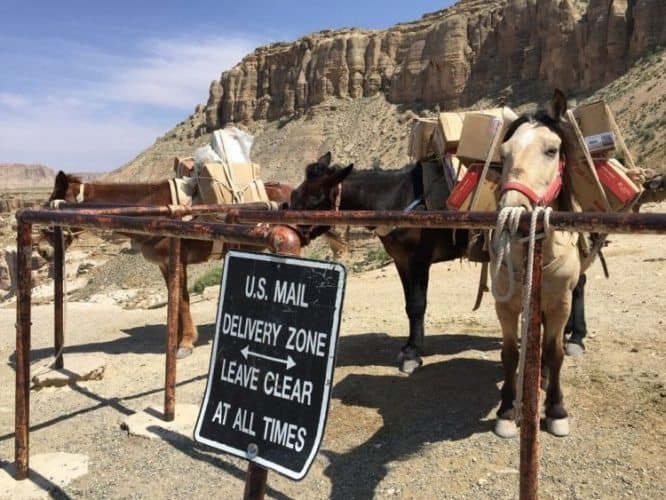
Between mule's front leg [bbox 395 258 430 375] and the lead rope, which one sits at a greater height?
the lead rope

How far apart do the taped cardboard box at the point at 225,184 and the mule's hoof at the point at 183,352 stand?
177 centimetres

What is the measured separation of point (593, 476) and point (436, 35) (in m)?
80.8

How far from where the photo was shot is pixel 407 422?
4.55 metres

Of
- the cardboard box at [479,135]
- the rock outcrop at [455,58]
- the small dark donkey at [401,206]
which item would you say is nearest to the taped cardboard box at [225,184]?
the small dark donkey at [401,206]

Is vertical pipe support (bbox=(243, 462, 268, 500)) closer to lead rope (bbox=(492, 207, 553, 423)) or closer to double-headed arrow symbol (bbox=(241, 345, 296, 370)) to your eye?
double-headed arrow symbol (bbox=(241, 345, 296, 370))

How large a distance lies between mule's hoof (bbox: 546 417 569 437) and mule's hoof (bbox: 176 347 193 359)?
13.7 ft

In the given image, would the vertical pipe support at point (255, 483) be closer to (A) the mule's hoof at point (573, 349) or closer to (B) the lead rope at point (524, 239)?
(B) the lead rope at point (524, 239)

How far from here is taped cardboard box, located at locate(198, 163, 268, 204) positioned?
708 centimetres

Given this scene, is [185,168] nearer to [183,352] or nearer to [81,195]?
[81,195]

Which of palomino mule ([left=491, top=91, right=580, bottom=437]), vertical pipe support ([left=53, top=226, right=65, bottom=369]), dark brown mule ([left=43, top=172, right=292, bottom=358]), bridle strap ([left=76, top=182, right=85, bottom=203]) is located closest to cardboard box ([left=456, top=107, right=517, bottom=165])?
palomino mule ([left=491, top=91, right=580, bottom=437])

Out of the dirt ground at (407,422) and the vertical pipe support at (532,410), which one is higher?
the vertical pipe support at (532,410)

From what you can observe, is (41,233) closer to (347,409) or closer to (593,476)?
(347,409)

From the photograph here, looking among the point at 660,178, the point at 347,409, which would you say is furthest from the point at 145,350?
the point at 660,178

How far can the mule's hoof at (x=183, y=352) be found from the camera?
22.3 feet
